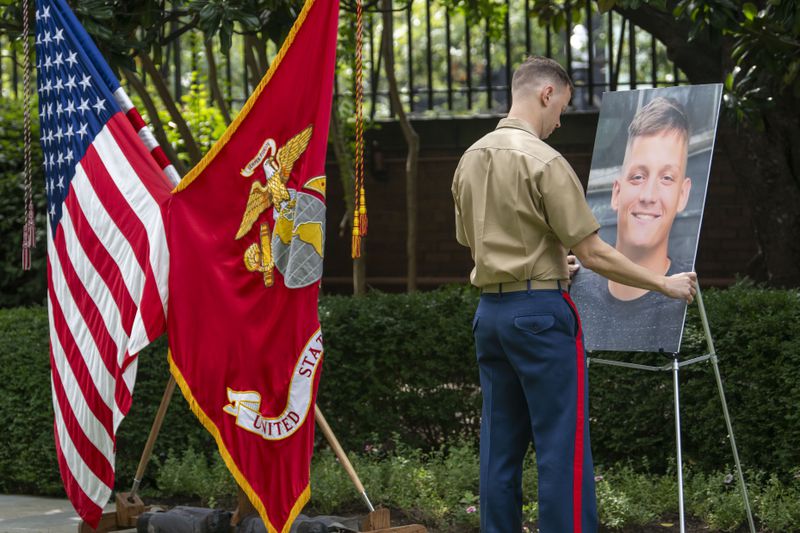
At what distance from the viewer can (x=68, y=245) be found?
604cm

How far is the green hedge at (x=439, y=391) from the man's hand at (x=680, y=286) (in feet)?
5.28

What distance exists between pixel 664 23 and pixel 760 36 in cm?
208

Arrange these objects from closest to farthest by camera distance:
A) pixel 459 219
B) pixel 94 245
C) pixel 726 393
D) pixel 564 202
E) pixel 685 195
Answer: pixel 564 202
pixel 459 219
pixel 685 195
pixel 94 245
pixel 726 393

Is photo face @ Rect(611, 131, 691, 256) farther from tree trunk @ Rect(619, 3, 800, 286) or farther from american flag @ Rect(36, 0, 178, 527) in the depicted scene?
tree trunk @ Rect(619, 3, 800, 286)

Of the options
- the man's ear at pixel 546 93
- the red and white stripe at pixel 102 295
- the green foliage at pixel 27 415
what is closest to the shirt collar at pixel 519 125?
the man's ear at pixel 546 93

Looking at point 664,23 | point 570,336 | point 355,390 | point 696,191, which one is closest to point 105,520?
point 355,390

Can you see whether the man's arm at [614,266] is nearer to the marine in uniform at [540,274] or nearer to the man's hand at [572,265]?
the marine in uniform at [540,274]

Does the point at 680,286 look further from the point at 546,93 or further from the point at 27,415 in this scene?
the point at 27,415

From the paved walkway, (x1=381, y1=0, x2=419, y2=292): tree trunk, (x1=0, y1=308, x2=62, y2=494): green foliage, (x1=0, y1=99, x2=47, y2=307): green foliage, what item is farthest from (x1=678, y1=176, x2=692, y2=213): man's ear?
(x1=0, y1=99, x2=47, y2=307): green foliage

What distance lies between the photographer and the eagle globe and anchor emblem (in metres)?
5.25

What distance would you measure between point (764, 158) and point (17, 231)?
6.61m

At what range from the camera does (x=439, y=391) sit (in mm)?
7332

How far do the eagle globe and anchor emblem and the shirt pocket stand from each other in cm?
117

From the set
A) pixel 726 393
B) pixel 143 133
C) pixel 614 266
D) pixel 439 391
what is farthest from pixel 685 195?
pixel 143 133
